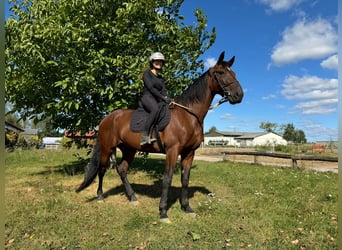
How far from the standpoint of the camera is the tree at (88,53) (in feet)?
25.4

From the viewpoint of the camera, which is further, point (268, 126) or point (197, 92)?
point (268, 126)

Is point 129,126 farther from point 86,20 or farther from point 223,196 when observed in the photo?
point 86,20

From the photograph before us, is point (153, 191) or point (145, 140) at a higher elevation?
point (145, 140)

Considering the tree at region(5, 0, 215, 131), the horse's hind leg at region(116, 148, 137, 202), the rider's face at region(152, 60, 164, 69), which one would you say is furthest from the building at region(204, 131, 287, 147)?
the rider's face at region(152, 60, 164, 69)

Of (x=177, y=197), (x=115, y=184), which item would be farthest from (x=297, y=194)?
(x=115, y=184)

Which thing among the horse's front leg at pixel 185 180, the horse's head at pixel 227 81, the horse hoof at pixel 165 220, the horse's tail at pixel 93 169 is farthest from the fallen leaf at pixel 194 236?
the horse's tail at pixel 93 169

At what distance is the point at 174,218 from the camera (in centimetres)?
545

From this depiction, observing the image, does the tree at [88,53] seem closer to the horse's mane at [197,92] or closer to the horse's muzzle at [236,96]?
the horse's mane at [197,92]

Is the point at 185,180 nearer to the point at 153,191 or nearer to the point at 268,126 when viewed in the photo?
the point at 153,191

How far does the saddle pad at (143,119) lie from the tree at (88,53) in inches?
88.8

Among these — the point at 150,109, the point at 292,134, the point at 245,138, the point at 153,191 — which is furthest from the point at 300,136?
the point at 150,109

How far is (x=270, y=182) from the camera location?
9.21m

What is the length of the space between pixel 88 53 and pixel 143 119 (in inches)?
134

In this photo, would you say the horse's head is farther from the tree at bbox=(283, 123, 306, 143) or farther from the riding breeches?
the tree at bbox=(283, 123, 306, 143)
